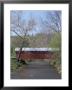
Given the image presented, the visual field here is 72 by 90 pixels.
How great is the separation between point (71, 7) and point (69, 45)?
238 millimetres

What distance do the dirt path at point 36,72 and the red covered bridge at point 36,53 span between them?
0.15ft

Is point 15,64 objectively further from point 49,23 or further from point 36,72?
point 49,23

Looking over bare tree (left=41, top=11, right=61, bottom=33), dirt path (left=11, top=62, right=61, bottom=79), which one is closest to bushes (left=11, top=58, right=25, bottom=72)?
dirt path (left=11, top=62, right=61, bottom=79)

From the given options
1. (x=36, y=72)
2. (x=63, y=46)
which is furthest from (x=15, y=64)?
(x=63, y=46)

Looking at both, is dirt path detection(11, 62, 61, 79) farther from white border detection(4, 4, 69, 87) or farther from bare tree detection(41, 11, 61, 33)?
bare tree detection(41, 11, 61, 33)

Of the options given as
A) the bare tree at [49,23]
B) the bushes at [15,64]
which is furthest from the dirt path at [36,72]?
the bare tree at [49,23]

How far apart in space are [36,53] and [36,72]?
0.39 feet

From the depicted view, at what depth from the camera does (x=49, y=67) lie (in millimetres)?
3268

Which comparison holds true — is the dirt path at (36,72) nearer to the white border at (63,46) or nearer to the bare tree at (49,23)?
the white border at (63,46)

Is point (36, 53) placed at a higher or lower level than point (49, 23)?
lower

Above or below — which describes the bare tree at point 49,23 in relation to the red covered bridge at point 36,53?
above

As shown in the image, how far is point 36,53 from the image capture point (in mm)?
3273

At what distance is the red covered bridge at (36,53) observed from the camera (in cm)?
327

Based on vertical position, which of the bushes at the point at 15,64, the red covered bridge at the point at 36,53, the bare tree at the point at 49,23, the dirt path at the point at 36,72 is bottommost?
the dirt path at the point at 36,72
